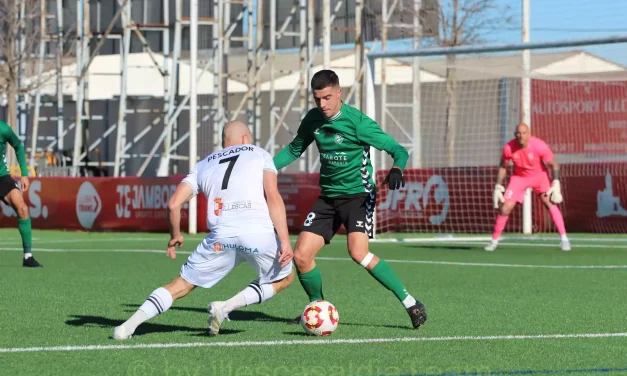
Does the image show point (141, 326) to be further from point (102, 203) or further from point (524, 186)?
point (102, 203)

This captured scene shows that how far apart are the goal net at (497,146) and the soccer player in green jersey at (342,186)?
522 inches

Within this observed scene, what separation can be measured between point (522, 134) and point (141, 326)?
10.1m

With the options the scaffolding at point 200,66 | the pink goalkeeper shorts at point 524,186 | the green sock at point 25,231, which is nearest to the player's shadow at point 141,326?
the green sock at point 25,231

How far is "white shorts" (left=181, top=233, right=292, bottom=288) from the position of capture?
308 inches

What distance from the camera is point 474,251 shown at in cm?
1817

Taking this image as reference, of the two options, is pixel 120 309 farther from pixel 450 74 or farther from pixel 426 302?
pixel 450 74

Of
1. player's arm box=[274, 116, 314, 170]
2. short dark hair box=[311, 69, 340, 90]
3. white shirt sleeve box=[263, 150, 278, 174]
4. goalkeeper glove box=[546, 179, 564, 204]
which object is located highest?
short dark hair box=[311, 69, 340, 90]

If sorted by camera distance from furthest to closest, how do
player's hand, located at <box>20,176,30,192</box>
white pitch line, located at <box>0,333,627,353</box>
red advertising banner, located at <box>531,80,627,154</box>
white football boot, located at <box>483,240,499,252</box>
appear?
red advertising banner, located at <box>531,80,627,154</box>, white football boot, located at <box>483,240,499,252</box>, player's hand, located at <box>20,176,30,192</box>, white pitch line, located at <box>0,333,627,353</box>

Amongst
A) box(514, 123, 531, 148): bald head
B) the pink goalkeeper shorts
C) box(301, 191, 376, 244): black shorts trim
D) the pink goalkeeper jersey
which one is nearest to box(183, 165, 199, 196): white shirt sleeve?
box(301, 191, 376, 244): black shorts trim

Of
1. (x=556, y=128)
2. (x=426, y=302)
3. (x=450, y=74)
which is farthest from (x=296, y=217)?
(x=426, y=302)

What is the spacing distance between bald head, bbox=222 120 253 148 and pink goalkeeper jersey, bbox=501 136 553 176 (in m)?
10.1

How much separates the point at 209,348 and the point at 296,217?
15521 millimetres

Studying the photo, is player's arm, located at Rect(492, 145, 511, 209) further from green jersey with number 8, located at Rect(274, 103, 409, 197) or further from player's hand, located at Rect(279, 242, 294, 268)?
player's hand, located at Rect(279, 242, 294, 268)

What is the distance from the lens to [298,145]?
917cm
